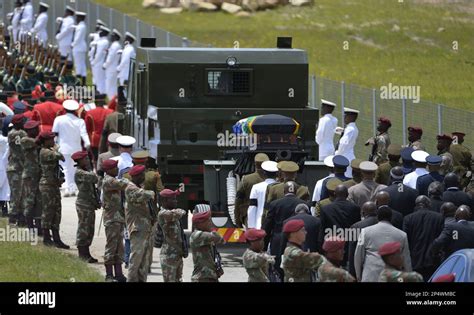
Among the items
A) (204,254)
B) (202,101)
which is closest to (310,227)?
(204,254)

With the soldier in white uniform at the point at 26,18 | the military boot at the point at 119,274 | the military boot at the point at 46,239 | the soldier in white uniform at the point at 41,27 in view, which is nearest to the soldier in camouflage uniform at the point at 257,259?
the military boot at the point at 119,274

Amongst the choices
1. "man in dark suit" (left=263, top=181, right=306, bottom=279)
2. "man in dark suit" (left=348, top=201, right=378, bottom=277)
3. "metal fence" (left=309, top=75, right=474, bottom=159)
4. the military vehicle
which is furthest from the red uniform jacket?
"man in dark suit" (left=348, top=201, right=378, bottom=277)

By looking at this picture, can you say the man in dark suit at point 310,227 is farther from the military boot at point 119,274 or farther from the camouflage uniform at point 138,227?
the military boot at point 119,274

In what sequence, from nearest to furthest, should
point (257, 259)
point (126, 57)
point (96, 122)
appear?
point (257, 259) < point (96, 122) < point (126, 57)

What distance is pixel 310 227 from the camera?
19812mm

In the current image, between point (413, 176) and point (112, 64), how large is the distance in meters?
19.7

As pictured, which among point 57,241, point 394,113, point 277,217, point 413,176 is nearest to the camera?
point 277,217

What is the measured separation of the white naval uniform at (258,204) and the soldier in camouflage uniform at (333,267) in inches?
188

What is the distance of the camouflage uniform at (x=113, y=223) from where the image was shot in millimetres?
21906

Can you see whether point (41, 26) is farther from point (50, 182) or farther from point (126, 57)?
point (50, 182)
